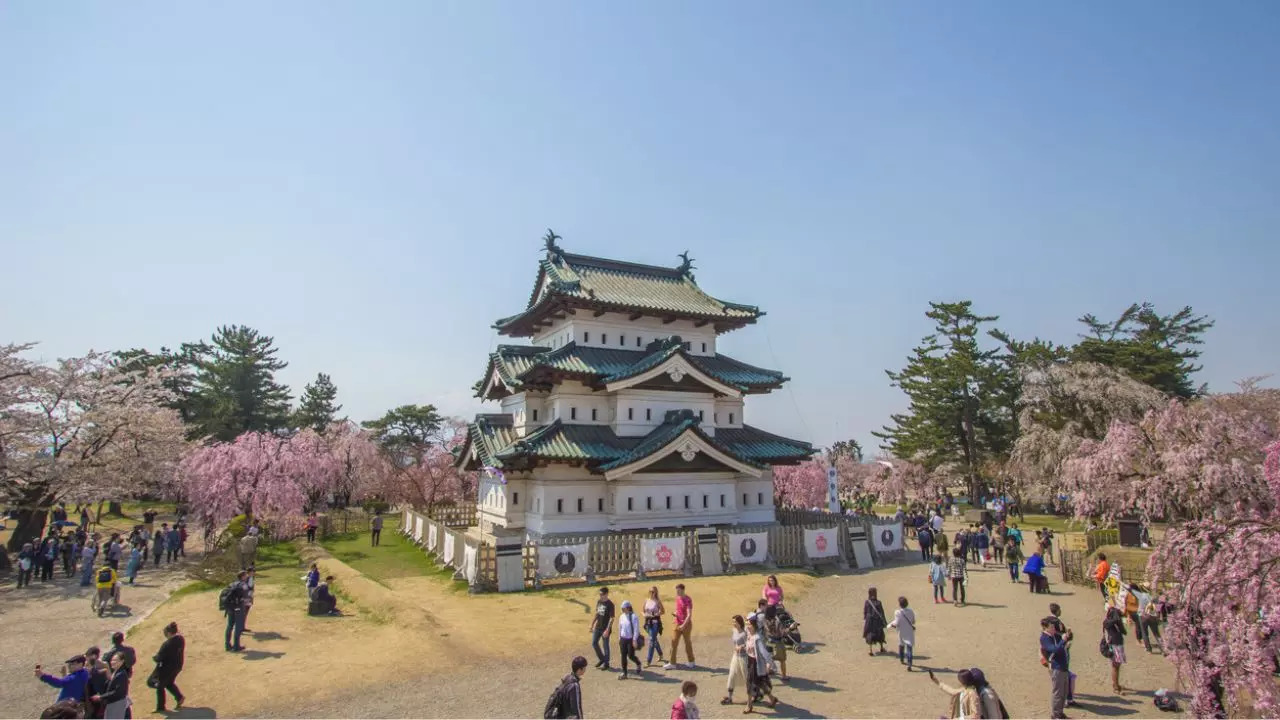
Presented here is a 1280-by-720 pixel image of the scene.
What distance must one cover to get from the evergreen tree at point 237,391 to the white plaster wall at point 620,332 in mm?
34519

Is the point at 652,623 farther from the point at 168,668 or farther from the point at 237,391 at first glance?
the point at 237,391

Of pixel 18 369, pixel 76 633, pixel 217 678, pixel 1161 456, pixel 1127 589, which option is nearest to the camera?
pixel 217 678

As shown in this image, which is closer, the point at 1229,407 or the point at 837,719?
the point at 837,719

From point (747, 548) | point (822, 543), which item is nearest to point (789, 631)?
point (747, 548)

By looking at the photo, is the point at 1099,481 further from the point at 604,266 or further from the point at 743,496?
the point at 604,266

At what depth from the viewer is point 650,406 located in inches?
1087

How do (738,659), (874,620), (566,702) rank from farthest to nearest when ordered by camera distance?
(874,620), (738,659), (566,702)

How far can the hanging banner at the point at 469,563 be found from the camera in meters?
20.1

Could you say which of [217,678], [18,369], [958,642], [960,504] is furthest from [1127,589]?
[960,504]

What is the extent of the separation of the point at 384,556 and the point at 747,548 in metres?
15.9

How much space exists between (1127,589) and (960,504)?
143 feet

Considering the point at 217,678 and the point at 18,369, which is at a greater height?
the point at 18,369

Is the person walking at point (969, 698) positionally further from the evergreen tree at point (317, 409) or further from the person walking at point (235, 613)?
the evergreen tree at point (317, 409)

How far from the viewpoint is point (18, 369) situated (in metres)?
25.6
